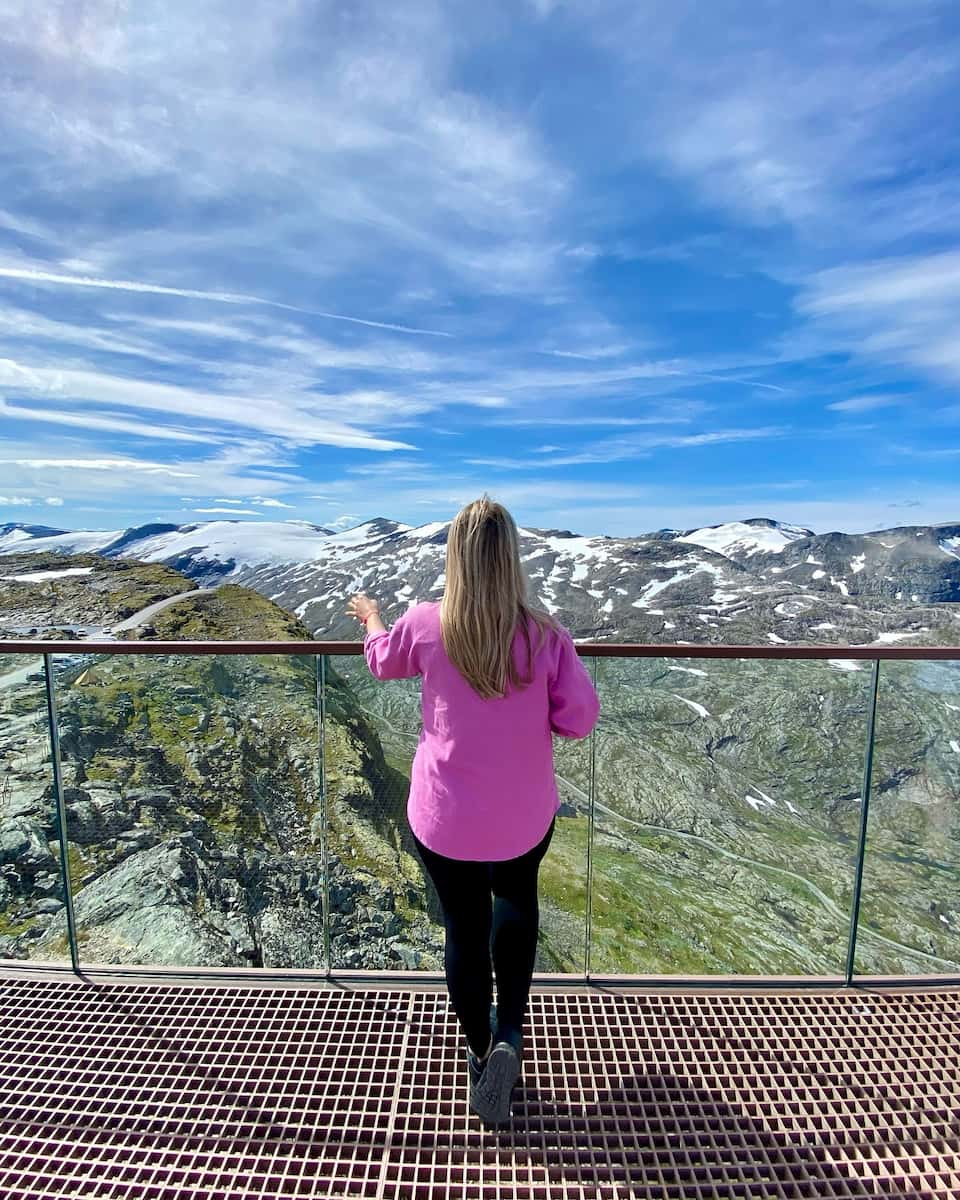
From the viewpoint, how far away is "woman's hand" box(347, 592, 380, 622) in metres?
2.04

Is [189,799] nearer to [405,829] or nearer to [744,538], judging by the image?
[405,829]

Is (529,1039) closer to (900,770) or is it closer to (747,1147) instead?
(747,1147)

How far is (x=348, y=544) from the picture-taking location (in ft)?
239

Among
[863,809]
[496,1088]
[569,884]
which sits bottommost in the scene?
[496,1088]

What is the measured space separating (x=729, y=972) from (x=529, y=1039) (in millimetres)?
799

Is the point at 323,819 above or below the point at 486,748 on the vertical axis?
below

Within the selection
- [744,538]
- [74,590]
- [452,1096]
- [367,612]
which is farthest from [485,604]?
[744,538]

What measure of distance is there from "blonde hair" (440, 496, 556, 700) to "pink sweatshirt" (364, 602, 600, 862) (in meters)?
0.04

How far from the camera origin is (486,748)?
5.70 feet

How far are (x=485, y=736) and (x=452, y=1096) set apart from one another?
109 cm

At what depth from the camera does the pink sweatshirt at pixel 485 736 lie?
1.74 meters

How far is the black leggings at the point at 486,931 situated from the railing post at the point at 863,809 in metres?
1.37

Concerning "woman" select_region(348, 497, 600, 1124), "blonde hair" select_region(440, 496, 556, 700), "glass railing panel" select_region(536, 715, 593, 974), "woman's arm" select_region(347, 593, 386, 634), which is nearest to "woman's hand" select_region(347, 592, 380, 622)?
"woman's arm" select_region(347, 593, 386, 634)

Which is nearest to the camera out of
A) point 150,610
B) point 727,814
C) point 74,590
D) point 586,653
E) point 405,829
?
point 586,653
